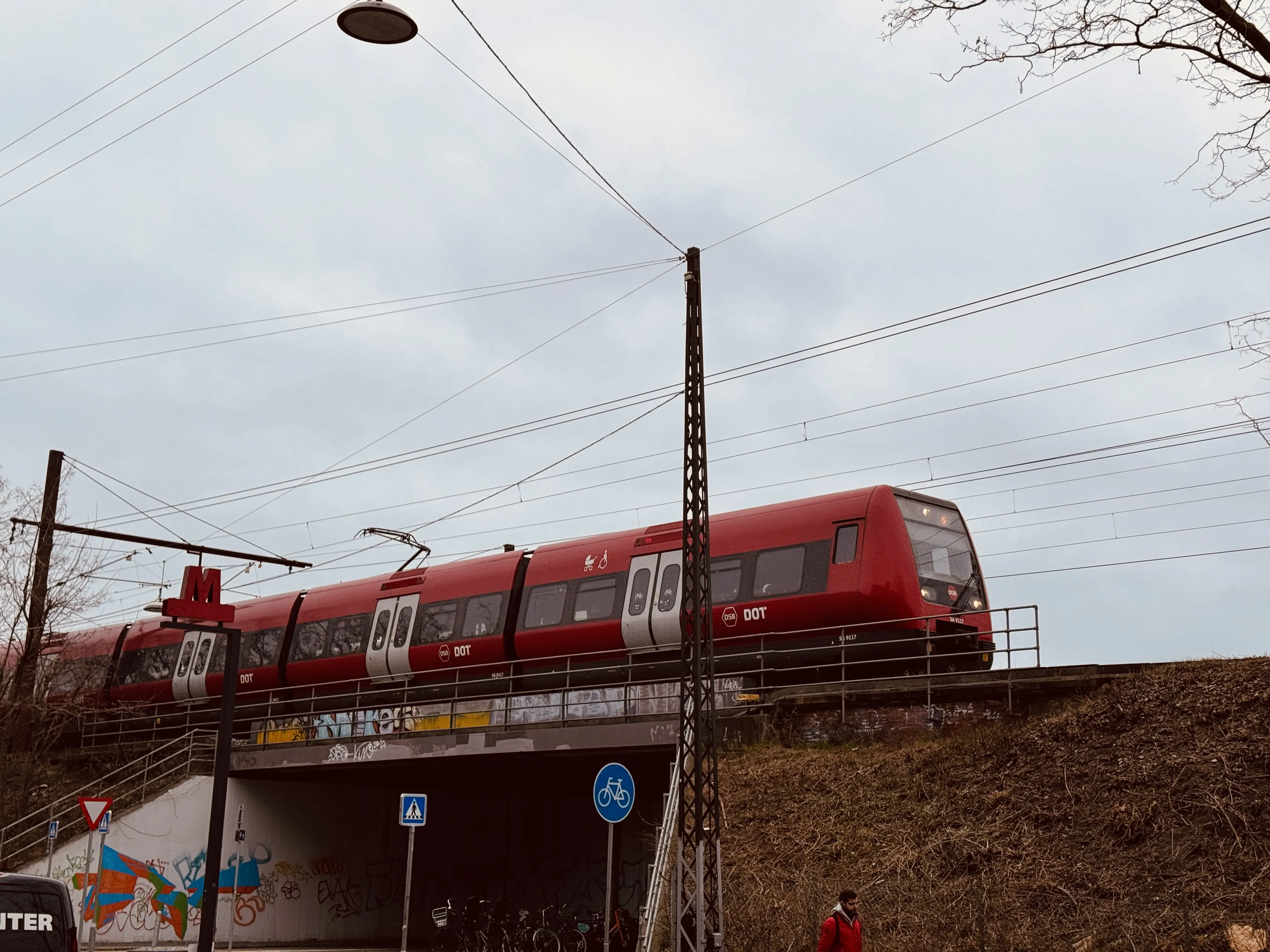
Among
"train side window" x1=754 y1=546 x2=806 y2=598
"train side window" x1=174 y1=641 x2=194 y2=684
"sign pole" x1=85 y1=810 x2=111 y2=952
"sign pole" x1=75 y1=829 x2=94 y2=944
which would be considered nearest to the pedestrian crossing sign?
"sign pole" x1=85 y1=810 x2=111 y2=952

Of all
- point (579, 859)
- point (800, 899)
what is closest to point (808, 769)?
point (800, 899)

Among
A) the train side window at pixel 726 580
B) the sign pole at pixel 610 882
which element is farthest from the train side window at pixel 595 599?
the sign pole at pixel 610 882

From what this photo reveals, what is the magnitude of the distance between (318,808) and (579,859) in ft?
20.4

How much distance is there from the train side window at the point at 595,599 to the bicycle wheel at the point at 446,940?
8.05m

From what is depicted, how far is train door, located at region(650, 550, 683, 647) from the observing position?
22.2 meters

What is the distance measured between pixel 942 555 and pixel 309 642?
15.9 m

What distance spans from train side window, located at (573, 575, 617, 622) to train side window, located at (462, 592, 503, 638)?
226 cm

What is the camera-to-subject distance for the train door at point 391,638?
2778cm

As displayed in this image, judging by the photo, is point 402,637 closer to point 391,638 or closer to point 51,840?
point 391,638

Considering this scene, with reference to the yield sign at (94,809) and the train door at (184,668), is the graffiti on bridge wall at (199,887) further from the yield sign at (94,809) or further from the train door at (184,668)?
the train door at (184,668)

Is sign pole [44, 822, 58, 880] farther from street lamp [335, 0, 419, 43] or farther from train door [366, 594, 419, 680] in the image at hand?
street lamp [335, 0, 419, 43]

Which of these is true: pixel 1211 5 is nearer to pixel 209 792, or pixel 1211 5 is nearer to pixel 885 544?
pixel 885 544

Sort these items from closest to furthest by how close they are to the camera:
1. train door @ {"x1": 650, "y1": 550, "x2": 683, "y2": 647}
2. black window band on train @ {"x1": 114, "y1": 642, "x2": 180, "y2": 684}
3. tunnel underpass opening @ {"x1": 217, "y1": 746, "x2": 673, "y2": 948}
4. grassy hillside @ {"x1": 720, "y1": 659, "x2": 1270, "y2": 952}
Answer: grassy hillside @ {"x1": 720, "y1": 659, "x2": 1270, "y2": 952}
train door @ {"x1": 650, "y1": 550, "x2": 683, "y2": 647}
tunnel underpass opening @ {"x1": 217, "y1": 746, "x2": 673, "y2": 948}
black window band on train @ {"x1": 114, "y1": 642, "x2": 180, "y2": 684}

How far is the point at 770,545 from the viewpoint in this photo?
21297 mm
